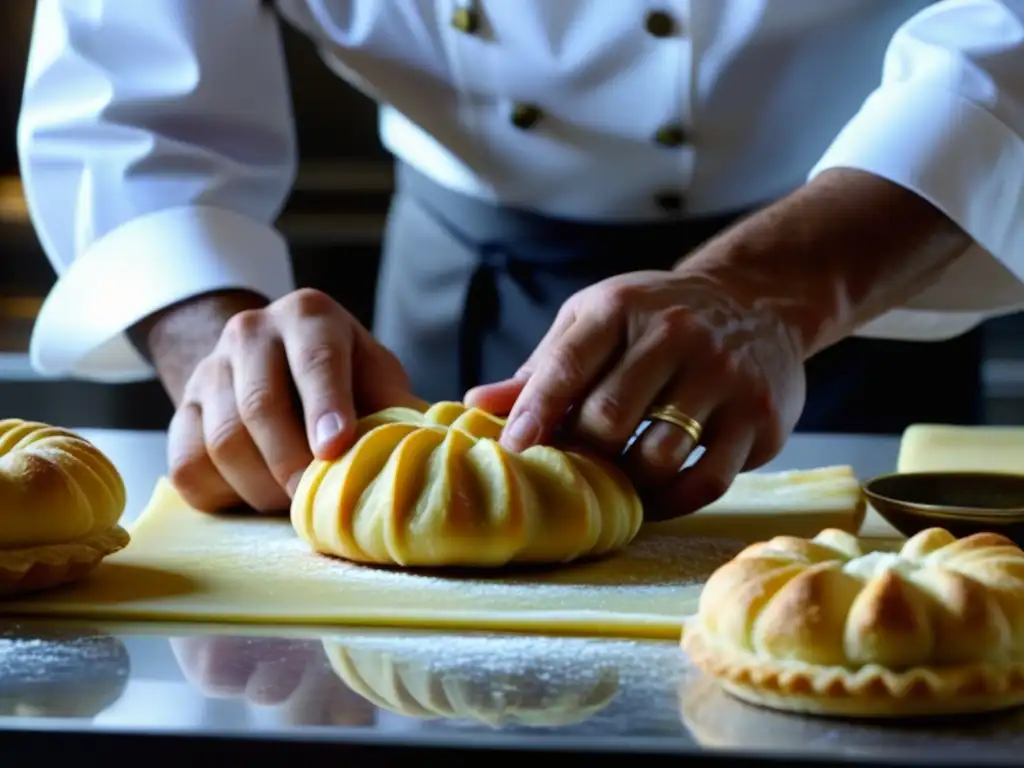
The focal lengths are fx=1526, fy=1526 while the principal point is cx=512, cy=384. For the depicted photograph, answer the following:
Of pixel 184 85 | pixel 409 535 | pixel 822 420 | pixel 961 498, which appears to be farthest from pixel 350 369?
pixel 822 420

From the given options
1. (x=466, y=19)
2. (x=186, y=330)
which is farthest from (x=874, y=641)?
(x=466, y=19)

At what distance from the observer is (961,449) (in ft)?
5.63

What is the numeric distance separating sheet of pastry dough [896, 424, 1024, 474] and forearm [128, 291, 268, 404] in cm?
78

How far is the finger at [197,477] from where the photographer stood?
1.47 m

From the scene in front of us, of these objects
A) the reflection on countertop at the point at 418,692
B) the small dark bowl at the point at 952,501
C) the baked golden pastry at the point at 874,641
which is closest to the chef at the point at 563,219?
the small dark bowl at the point at 952,501

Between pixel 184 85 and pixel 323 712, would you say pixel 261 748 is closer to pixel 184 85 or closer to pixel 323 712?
pixel 323 712

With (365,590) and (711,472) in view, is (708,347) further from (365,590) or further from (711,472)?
(365,590)

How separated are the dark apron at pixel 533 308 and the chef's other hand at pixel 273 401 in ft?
1.90

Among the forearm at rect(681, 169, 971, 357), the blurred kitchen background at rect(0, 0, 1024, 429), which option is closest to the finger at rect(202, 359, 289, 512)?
the forearm at rect(681, 169, 971, 357)

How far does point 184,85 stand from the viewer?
2049mm

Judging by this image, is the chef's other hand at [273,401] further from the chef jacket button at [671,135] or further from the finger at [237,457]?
the chef jacket button at [671,135]

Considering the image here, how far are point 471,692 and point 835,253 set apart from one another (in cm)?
80

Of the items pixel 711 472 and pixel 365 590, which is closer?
pixel 365 590

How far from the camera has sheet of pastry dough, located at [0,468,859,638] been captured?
43.9 inches
